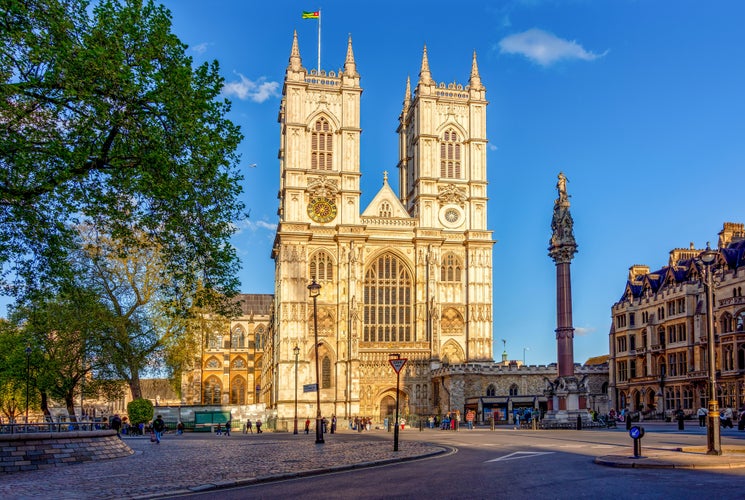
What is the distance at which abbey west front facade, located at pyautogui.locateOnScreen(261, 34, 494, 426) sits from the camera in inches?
2699

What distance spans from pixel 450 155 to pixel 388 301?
49.3ft

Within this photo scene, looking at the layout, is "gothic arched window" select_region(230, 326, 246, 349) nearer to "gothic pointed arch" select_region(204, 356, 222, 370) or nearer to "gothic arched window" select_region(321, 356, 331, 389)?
"gothic pointed arch" select_region(204, 356, 222, 370)

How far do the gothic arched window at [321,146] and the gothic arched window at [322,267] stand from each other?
8203mm

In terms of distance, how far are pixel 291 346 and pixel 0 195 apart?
5036 cm

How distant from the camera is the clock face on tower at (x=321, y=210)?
235 ft

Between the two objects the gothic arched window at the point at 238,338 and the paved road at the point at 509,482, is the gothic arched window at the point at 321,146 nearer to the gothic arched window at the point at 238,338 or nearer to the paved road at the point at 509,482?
the gothic arched window at the point at 238,338

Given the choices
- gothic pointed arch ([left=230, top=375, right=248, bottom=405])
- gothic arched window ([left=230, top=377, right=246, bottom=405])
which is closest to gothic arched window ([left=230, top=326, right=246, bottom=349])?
gothic pointed arch ([left=230, top=375, right=248, bottom=405])

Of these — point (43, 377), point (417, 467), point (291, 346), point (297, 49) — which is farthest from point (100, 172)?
point (297, 49)

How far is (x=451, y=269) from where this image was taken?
73.0m

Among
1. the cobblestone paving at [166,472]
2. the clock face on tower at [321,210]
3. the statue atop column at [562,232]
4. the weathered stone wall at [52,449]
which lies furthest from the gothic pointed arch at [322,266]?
the weathered stone wall at [52,449]

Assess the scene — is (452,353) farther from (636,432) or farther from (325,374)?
(636,432)

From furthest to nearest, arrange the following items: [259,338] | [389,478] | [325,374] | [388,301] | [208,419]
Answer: [259,338]
[388,301]
[325,374]
[208,419]
[389,478]

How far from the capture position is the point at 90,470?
20.2m

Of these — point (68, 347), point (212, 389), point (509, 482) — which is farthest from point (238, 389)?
point (509, 482)
